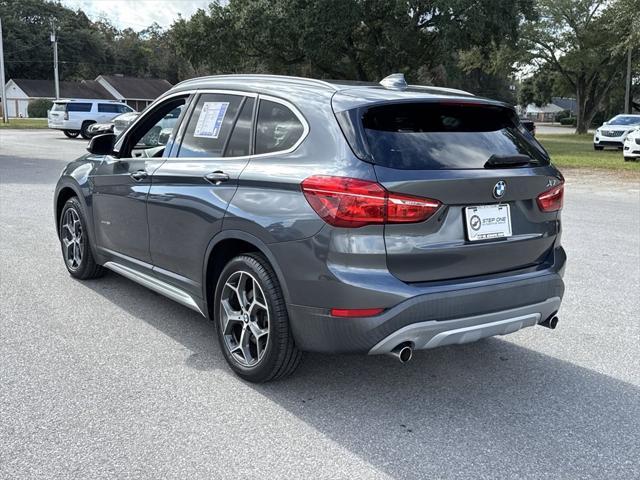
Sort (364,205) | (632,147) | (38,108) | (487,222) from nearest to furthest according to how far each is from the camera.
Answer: (364,205)
(487,222)
(632,147)
(38,108)

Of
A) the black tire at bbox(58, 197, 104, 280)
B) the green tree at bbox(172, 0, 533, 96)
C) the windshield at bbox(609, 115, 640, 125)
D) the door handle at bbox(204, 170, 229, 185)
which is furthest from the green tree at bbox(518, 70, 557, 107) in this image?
the door handle at bbox(204, 170, 229, 185)

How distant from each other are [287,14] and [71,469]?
2949 centimetres

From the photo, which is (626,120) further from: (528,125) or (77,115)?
(528,125)

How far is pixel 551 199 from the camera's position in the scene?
4.01m

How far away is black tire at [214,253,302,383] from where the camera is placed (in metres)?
3.66

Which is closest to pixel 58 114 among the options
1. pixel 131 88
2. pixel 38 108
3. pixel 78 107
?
pixel 78 107

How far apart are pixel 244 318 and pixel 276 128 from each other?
3.76 ft

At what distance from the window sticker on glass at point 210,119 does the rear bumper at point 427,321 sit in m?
1.43

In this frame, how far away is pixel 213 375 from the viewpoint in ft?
13.4

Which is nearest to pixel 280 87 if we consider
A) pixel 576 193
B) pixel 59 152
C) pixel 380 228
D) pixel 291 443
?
pixel 380 228

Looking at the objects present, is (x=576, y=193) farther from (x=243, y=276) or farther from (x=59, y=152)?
(x=59, y=152)

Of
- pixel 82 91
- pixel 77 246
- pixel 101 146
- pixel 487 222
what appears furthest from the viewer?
pixel 82 91

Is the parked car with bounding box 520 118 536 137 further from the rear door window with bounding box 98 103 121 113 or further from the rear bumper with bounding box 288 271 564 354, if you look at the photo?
the rear door window with bounding box 98 103 121 113

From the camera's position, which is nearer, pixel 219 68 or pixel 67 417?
pixel 67 417
